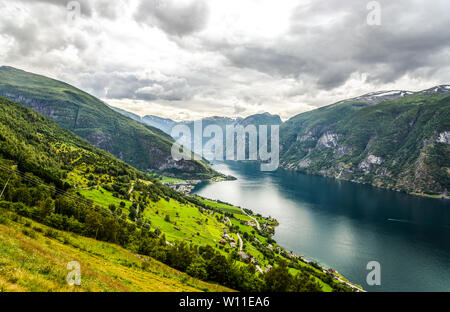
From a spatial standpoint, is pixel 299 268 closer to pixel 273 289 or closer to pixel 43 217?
pixel 273 289

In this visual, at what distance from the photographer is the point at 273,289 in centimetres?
3781

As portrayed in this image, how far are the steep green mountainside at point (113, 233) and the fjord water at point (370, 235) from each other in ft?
42.2

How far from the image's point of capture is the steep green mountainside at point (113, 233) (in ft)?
81.3

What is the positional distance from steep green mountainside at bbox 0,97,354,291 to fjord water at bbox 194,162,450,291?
12.9 m

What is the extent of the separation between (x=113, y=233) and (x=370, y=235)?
11230 centimetres

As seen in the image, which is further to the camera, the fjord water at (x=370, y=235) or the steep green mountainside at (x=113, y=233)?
the fjord water at (x=370, y=235)

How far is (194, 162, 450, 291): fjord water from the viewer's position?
77.2 meters
